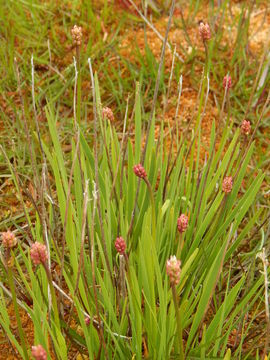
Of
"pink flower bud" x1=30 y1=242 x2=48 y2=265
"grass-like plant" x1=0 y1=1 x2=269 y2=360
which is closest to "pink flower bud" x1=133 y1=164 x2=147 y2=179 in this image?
"grass-like plant" x1=0 y1=1 x2=269 y2=360

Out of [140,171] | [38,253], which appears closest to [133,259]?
[140,171]

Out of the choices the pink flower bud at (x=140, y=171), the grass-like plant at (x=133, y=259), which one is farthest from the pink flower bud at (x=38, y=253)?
the pink flower bud at (x=140, y=171)

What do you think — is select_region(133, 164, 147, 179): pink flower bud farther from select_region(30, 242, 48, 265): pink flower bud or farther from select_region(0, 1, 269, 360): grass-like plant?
select_region(30, 242, 48, 265): pink flower bud

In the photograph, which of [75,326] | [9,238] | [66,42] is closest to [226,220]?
[75,326]

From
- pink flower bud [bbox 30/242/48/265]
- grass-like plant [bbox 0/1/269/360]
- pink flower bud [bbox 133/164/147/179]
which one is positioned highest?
pink flower bud [bbox 133/164/147/179]

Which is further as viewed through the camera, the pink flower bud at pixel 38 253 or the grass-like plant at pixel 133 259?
the grass-like plant at pixel 133 259

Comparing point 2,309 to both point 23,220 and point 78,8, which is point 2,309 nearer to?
point 23,220

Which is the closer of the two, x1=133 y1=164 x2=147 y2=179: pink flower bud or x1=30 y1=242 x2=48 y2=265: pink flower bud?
x1=30 y1=242 x2=48 y2=265: pink flower bud

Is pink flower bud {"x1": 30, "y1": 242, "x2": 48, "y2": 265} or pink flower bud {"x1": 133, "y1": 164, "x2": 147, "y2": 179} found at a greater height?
pink flower bud {"x1": 133, "y1": 164, "x2": 147, "y2": 179}

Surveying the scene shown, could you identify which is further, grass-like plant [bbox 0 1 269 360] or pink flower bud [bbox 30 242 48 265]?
grass-like plant [bbox 0 1 269 360]

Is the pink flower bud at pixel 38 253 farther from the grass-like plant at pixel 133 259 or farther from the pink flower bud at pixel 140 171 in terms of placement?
the pink flower bud at pixel 140 171

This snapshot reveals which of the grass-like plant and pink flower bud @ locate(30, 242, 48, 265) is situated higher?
pink flower bud @ locate(30, 242, 48, 265)

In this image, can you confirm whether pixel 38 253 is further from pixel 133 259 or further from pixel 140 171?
pixel 133 259
